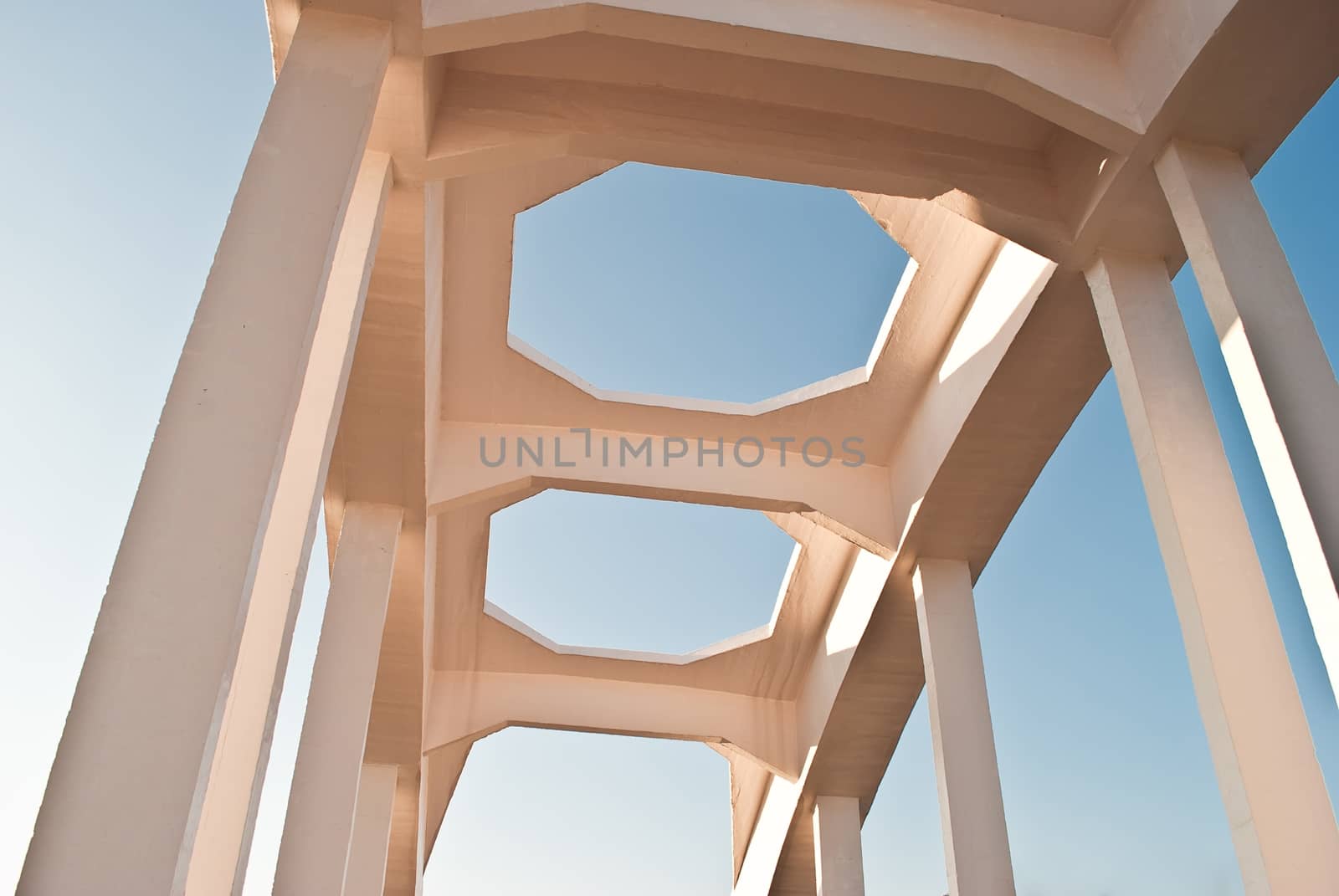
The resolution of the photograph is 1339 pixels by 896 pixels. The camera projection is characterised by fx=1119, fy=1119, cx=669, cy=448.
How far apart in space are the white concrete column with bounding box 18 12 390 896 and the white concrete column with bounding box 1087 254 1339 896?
16.9 ft

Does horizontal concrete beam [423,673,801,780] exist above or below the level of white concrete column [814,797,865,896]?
above

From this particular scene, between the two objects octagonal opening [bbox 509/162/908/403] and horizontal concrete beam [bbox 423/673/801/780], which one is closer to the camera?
octagonal opening [bbox 509/162/908/403]

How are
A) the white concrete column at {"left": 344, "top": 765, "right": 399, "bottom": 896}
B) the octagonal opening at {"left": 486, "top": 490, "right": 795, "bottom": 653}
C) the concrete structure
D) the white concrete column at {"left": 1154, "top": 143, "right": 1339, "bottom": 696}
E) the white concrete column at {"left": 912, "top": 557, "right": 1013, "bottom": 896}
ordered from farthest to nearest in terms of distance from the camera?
1. the octagonal opening at {"left": 486, "top": 490, "right": 795, "bottom": 653}
2. the white concrete column at {"left": 344, "top": 765, "right": 399, "bottom": 896}
3. the white concrete column at {"left": 912, "top": 557, "right": 1013, "bottom": 896}
4. the white concrete column at {"left": 1154, "top": 143, "right": 1339, "bottom": 696}
5. the concrete structure

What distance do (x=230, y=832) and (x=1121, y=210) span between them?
7125 mm

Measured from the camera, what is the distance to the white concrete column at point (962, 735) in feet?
34.4

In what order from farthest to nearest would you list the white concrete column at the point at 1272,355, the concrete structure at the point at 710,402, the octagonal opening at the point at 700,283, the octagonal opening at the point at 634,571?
the octagonal opening at the point at 634,571 → the octagonal opening at the point at 700,283 → the white concrete column at the point at 1272,355 → the concrete structure at the point at 710,402

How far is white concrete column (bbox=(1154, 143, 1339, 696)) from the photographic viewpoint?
588 cm

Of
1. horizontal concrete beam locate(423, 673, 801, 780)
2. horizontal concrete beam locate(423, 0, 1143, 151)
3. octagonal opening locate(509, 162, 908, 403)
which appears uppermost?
octagonal opening locate(509, 162, 908, 403)

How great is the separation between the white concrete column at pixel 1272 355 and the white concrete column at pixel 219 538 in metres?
5.13

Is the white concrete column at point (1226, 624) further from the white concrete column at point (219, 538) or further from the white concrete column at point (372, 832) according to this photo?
the white concrete column at point (372, 832)

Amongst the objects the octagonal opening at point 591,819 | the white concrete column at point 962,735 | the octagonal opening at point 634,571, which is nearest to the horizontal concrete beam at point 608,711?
the octagonal opening at point 634,571

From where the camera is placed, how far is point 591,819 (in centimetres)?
2416

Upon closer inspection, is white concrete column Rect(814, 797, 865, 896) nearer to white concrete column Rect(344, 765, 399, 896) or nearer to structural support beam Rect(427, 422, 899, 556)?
structural support beam Rect(427, 422, 899, 556)

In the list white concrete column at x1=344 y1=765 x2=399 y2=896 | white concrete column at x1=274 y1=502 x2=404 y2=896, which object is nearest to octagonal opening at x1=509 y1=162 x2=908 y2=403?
white concrete column at x1=274 y1=502 x2=404 y2=896
